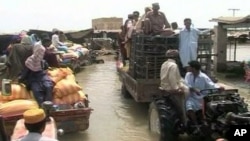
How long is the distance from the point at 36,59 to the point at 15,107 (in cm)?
103

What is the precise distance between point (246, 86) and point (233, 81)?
50.5 inches

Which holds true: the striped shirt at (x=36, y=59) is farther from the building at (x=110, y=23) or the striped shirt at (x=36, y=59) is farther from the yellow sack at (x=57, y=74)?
the building at (x=110, y=23)

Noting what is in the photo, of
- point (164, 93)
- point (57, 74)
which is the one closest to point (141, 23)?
point (57, 74)

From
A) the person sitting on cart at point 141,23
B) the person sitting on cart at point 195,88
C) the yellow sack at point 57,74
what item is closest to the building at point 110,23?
the person sitting on cart at point 141,23

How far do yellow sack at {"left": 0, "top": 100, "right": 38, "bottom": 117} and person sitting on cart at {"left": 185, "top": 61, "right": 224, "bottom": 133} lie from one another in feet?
9.18

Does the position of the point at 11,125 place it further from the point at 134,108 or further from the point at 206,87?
the point at 134,108

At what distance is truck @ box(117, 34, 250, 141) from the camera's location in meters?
6.37

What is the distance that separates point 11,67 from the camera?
29.8 ft

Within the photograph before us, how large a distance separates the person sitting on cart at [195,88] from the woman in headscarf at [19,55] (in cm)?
343

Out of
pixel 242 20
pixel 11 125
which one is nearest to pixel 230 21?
pixel 242 20

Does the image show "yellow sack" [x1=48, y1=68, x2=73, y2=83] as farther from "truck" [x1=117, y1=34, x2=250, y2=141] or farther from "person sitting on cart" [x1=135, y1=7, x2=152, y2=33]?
"person sitting on cart" [x1=135, y1=7, x2=152, y2=33]

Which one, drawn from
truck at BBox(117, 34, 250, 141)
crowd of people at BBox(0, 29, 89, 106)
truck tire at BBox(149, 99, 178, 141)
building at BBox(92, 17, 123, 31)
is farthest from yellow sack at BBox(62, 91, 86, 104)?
building at BBox(92, 17, 123, 31)

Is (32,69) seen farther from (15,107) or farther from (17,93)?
(15,107)

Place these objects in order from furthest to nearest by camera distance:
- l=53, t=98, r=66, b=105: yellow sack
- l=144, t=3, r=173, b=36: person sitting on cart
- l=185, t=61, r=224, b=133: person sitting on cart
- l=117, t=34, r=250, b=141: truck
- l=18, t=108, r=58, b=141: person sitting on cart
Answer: l=144, t=3, r=173, b=36: person sitting on cart → l=53, t=98, r=66, b=105: yellow sack → l=185, t=61, r=224, b=133: person sitting on cart → l=117, t=34, r=250, b=141: truck → l=18, t=108, r=58, b=141: person sitting on cart
